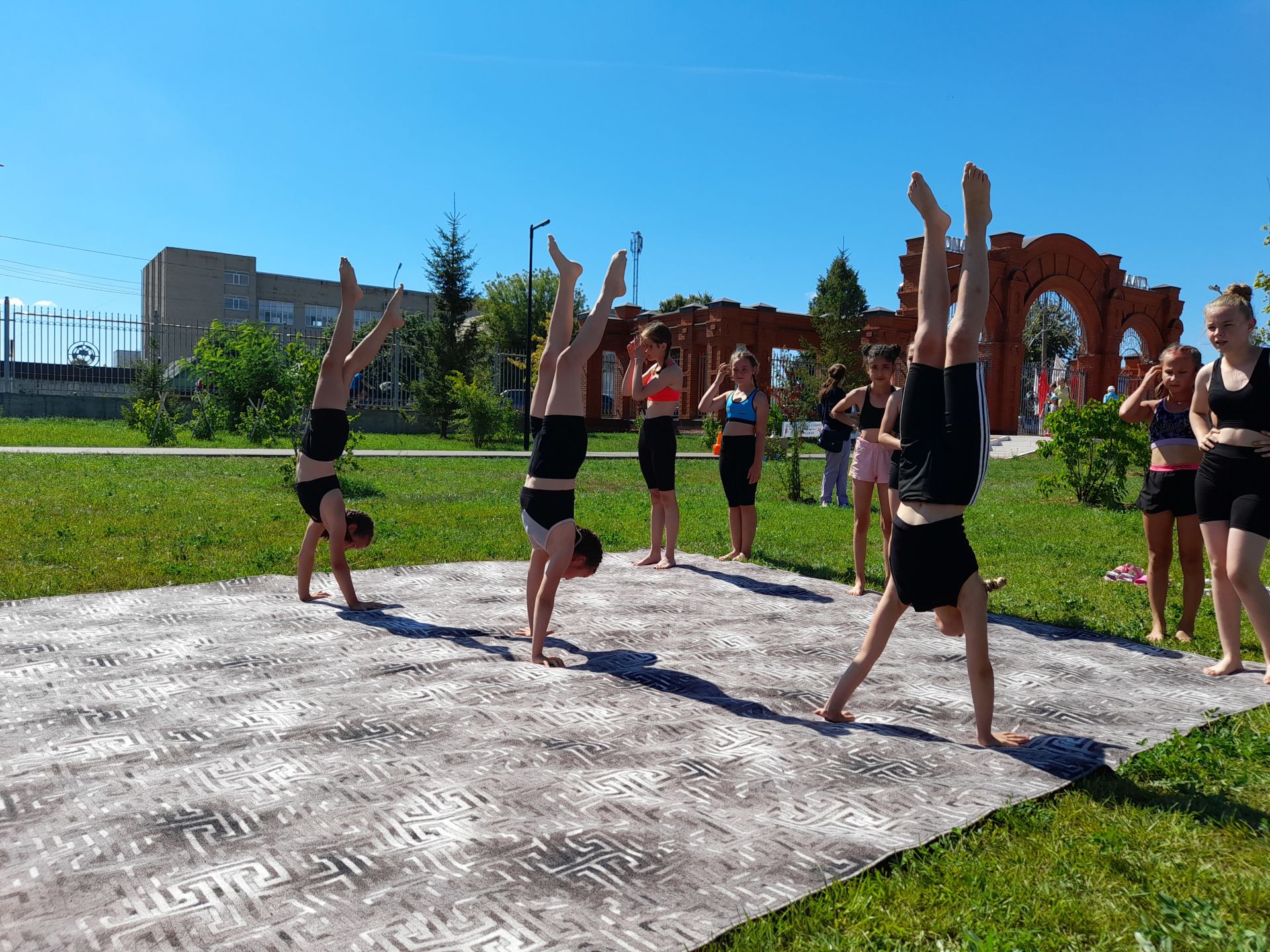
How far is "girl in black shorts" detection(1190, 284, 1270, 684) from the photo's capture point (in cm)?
462

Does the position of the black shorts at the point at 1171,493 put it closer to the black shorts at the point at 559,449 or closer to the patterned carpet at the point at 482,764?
the patterned carpet at the point at 482,764

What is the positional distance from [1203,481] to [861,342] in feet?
112

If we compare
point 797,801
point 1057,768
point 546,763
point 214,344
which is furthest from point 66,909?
point 214,344

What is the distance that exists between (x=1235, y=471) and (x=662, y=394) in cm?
428

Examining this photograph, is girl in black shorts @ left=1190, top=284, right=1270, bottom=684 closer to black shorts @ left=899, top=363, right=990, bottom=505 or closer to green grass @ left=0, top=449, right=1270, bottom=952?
green grass @ left=0, top=449, right=1270, bottom=952

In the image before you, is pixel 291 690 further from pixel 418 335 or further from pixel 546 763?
pixel 418 335

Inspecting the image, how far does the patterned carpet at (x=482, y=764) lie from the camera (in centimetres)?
245

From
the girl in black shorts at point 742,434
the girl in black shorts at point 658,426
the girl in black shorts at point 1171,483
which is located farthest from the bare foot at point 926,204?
the girl in black shorts at point 742,434

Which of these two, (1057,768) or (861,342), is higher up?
(861,342)

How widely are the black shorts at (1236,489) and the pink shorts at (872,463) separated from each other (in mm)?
2208

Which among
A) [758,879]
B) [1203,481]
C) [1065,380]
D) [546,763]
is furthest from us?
[1065,380]

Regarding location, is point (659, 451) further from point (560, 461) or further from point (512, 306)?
point (512, 306)

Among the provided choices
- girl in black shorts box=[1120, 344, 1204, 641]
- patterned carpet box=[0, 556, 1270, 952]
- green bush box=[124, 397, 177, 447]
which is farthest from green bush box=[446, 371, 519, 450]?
girl in black shorts box=[1120, 344, 1204, 641]

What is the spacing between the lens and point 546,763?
3.46m
